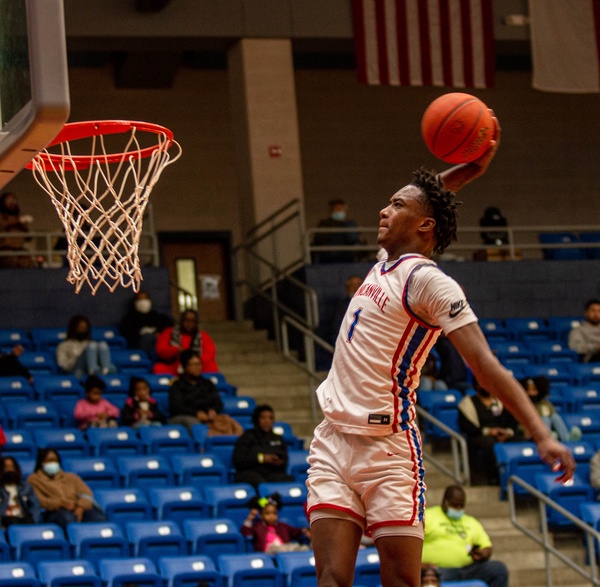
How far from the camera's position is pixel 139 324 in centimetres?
1347

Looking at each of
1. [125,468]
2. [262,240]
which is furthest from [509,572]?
[262,240]

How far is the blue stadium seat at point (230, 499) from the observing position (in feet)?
32.8

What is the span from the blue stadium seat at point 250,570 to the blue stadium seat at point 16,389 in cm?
355

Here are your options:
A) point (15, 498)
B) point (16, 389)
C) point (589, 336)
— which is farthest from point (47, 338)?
point (589, 336)

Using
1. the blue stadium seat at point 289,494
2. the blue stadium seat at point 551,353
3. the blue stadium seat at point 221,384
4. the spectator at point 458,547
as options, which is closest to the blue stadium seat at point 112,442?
the blue stadium seat at point 289,494

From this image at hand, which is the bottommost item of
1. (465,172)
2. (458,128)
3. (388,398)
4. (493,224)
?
(493,224)

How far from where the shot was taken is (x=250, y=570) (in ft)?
28.5

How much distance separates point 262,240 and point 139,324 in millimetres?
2757

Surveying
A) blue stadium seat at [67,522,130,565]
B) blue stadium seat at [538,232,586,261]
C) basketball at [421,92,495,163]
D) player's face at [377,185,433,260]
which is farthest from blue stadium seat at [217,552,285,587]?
blue stadium seat at [538,232,586,261]

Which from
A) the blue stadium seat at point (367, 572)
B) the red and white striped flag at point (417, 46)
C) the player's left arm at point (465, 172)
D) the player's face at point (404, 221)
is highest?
the red and white striped flag at point (417, 46)

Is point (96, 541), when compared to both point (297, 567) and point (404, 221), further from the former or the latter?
point (404, 221)

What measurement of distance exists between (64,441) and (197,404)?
146cm

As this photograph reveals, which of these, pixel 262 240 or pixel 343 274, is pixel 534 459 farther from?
pixel 262 240

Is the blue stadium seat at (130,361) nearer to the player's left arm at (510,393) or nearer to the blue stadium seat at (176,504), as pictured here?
the blue stadium seat at (176,504)
